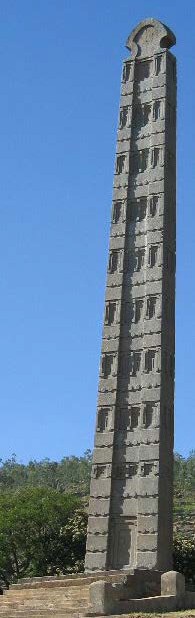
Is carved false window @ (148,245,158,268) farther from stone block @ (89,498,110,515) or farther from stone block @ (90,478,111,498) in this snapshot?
stone block @ (89,498,110,515)

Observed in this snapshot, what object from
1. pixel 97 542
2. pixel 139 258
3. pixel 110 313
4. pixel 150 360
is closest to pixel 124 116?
pixel 139 258

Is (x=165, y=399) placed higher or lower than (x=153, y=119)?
lower

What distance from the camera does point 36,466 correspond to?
9581 cm

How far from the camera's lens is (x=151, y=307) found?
2572 centimetres

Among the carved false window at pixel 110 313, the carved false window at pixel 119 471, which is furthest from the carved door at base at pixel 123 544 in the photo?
the carved false window at pixel 110 313

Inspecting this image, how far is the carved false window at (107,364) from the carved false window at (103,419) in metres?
1.06

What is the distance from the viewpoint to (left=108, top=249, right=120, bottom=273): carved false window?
89.2 feet

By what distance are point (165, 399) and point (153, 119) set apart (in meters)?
9.63

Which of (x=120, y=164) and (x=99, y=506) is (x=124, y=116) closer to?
(x=120, y=164)

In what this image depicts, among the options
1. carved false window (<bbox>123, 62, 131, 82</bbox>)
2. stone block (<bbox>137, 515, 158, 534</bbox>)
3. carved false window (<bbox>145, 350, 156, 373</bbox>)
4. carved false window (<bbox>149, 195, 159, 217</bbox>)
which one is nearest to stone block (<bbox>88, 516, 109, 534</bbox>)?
stone block (<bbox>137, 515, 158, 534</bbox>)

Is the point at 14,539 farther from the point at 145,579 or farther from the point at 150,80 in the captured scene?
the point at 150,80

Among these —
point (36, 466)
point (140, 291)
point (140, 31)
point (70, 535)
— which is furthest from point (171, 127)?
point (36, 466)

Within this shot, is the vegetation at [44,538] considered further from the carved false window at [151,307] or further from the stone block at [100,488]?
the carved false window at [151,307]

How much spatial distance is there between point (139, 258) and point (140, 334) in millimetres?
2591
